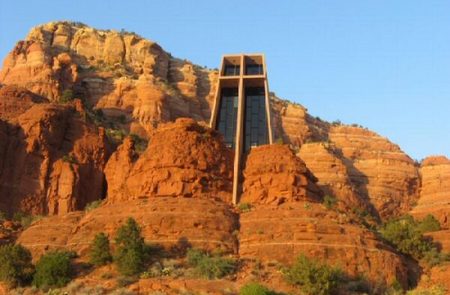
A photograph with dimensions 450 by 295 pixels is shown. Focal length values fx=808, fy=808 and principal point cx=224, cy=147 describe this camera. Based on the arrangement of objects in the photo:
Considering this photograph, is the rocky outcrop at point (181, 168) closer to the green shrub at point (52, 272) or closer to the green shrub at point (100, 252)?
the green shrub at point (100, 252)

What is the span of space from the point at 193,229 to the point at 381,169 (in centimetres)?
4448

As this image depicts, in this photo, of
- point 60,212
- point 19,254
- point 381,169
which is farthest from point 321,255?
point 381,169

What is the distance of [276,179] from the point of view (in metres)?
45.0

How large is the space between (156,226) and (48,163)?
15.4 metres

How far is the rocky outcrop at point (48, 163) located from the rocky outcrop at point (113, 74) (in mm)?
15141

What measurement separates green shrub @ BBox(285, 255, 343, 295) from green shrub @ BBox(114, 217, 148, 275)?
672cm

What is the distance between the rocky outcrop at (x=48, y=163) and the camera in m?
51.5

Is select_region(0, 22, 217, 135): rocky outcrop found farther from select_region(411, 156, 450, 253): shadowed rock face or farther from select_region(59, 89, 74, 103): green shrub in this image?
select_region(411, 156, 450, 253): shadowed rock face

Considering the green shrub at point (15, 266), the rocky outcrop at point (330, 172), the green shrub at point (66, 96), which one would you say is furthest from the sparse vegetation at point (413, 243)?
the green shrub at point (66, 96)

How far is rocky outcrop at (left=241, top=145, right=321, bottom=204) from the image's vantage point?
146ft

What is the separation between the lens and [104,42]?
3455 inches

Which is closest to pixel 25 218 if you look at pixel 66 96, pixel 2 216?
pixel 2 216

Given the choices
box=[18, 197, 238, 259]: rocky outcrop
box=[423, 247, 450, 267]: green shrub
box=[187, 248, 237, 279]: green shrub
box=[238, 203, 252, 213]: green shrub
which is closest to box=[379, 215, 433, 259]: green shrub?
box=[423, 247, 450, 267]: green shrub

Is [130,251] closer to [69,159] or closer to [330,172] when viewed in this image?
[69,159]
